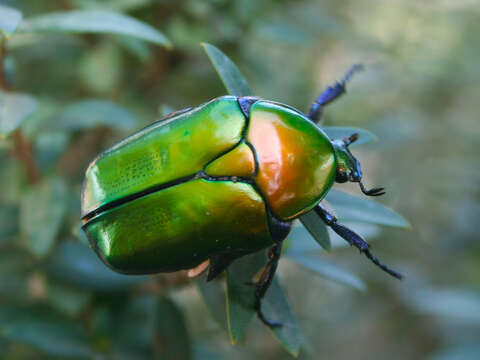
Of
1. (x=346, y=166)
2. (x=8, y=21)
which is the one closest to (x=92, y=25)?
(x=8, y=21)

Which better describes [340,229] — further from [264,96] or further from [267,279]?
[264,96]

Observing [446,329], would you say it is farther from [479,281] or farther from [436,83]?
[436,83]

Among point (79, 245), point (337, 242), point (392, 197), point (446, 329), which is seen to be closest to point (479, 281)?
point (446, 329)

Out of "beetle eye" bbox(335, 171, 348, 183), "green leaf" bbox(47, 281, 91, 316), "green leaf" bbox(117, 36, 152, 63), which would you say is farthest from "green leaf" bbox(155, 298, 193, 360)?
"green leaf" bbox(117, 36, 152, 63)

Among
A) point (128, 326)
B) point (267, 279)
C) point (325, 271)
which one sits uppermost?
point (267, 279)

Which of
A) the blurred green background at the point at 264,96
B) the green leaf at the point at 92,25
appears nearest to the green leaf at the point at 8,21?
the blurred green background at the point at 264,96

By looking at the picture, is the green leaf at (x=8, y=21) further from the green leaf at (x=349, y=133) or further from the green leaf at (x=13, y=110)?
the green leaf at (x=349, y=133)
